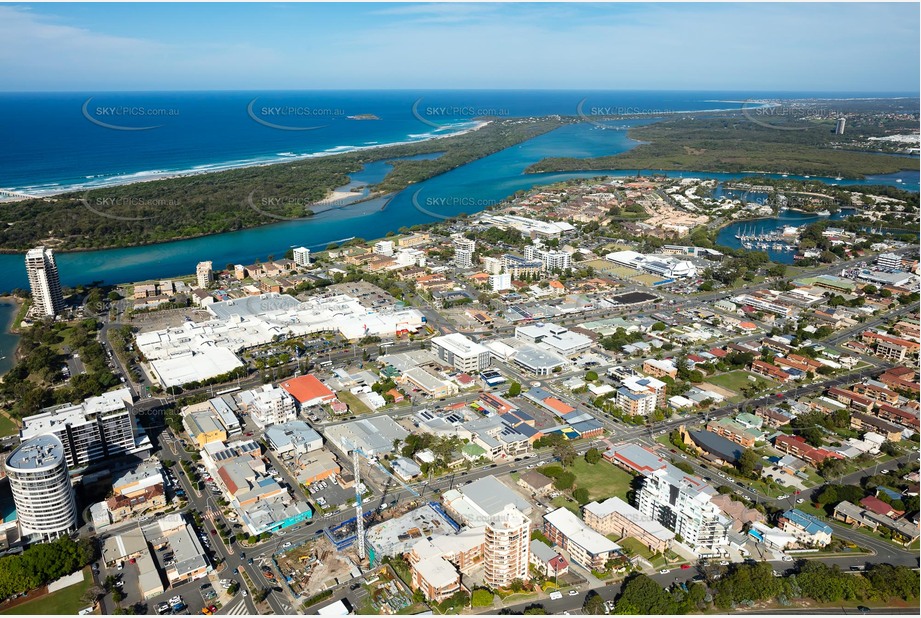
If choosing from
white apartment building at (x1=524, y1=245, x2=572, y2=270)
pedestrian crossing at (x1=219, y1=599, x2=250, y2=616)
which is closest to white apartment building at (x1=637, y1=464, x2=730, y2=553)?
pedestrian crossing at (x1=219, y1=599, x2=250, y2=616)

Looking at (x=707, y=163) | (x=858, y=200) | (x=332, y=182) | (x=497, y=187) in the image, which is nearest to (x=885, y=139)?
(x=707, y=163)

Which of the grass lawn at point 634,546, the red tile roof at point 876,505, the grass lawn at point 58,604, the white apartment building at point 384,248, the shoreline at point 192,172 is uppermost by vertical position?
the shoreline at point 192,172

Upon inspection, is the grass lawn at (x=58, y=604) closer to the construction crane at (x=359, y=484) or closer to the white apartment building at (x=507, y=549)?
the construction crane at (x=359, y=484)

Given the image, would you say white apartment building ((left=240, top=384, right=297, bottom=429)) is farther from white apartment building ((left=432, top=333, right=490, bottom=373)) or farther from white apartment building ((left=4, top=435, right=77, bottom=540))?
white apartment building ((left=432, top=333, right=490, bottom=373))

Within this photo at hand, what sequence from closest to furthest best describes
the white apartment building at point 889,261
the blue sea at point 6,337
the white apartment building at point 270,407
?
the white apartment building at point 270,407 < the blue sea at point 6,337 < the white apartment building at point 889,261

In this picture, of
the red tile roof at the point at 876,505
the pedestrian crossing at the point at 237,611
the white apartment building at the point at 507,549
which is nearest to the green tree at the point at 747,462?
the red tile roof at the point at 876,505

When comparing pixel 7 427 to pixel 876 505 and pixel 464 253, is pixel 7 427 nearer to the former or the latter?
pixel 464 253
